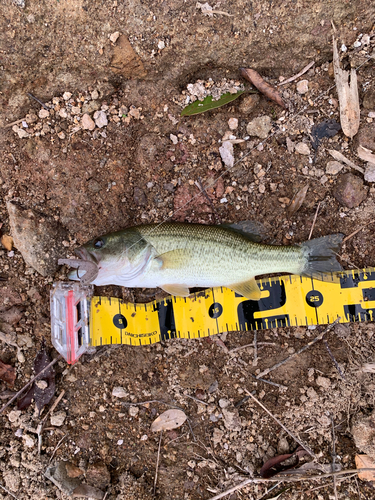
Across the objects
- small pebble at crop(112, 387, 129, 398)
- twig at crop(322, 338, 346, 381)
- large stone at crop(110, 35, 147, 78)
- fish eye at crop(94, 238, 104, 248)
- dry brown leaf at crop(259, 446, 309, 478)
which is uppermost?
large stone at crop(110, 35, 147, 78)

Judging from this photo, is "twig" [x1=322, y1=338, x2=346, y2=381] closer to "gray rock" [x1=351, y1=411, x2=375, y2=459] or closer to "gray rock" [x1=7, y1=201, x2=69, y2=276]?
"gray rock" [x1=351, y1=411, x2=375, y2=459]

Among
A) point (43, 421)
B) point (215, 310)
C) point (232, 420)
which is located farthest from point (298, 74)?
point (43, 421)

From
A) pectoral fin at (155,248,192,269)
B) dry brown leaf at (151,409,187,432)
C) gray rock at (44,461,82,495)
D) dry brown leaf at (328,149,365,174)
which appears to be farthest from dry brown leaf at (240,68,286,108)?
gray rock at (44,461,82,495)

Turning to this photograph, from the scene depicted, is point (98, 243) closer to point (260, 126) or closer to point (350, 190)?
point (260, 126)

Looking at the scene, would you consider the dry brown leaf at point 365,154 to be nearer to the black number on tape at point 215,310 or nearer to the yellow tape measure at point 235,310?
the yellow tape measure at point 235,310

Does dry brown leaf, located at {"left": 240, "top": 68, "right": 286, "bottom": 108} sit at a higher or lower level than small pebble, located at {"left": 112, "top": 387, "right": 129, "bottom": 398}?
higher

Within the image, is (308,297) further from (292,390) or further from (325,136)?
(325,136)
